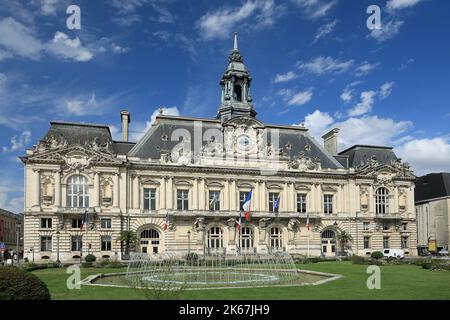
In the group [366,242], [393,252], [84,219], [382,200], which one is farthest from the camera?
[382,200]

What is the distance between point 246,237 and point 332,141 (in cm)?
2318

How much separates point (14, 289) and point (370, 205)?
189 ft

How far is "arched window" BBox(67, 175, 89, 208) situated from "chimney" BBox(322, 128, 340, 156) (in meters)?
37.7

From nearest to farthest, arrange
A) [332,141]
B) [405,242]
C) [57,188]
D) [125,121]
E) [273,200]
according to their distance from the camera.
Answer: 1. [57,188]
2. [273,200]
3. [125,121]
4. [405,242]
5. [332,141]

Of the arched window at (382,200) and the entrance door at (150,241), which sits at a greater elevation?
the arched window at (382,200)

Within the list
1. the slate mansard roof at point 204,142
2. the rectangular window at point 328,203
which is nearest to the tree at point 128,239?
the slate mansard roof at point 204,142

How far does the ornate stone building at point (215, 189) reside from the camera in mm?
56125

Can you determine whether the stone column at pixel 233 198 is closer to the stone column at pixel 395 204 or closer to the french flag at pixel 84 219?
the french flag at pixel 84 219

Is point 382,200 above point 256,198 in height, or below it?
below

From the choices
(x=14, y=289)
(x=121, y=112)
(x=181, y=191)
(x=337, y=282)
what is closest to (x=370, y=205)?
(x=181, y=191)

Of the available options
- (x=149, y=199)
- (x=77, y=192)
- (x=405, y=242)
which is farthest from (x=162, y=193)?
(x=405, y=242)

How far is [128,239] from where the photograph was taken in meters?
55.6

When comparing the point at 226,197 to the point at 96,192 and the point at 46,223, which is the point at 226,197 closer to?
the point at 96,192

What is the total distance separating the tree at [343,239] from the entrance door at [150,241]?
24198mm
